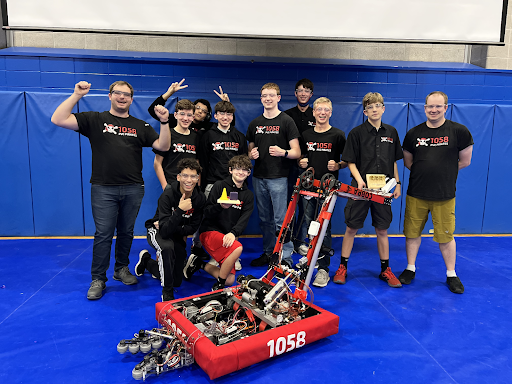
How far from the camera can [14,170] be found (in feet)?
17.6

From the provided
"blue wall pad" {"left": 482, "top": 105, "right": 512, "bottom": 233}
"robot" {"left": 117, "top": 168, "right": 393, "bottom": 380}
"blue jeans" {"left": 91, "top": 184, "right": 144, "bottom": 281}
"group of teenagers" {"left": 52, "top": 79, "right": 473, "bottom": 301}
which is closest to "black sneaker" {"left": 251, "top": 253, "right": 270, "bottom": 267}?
"group of teenagers" {"left": 52, "top": 79, "right": 473, "bottom": 301}

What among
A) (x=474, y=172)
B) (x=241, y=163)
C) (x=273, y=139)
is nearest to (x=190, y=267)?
(x=241, y=163)

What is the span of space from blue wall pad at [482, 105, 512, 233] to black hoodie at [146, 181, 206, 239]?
16.0 ft

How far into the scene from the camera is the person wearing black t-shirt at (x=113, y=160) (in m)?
3.53

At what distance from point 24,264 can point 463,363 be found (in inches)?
183

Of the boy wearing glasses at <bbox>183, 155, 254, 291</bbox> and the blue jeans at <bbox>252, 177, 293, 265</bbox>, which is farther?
the blue jeans at <bbox>252, 177, 293, 265</bbox>

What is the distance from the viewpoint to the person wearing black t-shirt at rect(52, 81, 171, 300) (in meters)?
3.53

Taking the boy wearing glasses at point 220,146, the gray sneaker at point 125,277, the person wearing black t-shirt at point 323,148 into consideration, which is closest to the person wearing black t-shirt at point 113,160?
the gray sneaker at point 125,277

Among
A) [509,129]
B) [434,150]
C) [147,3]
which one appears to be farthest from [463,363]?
[147,3]

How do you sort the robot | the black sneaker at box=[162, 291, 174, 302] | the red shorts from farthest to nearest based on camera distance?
1. the red shorts
2. the black sneaker at box=[162, 291, 174, 302]
3. the robot

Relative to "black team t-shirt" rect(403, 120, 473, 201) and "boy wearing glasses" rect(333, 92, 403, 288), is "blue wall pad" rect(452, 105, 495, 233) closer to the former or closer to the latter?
"black team t-shirt" rect(403, 120, 473, 201)

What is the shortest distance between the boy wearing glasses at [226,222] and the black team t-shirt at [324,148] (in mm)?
941

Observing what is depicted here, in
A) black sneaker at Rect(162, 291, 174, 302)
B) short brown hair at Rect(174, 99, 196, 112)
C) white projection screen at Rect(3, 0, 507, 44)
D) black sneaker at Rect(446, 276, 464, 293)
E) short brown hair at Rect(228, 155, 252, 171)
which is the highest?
white projection screen at Rect(3, 0, 507, 44)

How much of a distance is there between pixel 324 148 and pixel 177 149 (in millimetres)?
1727
